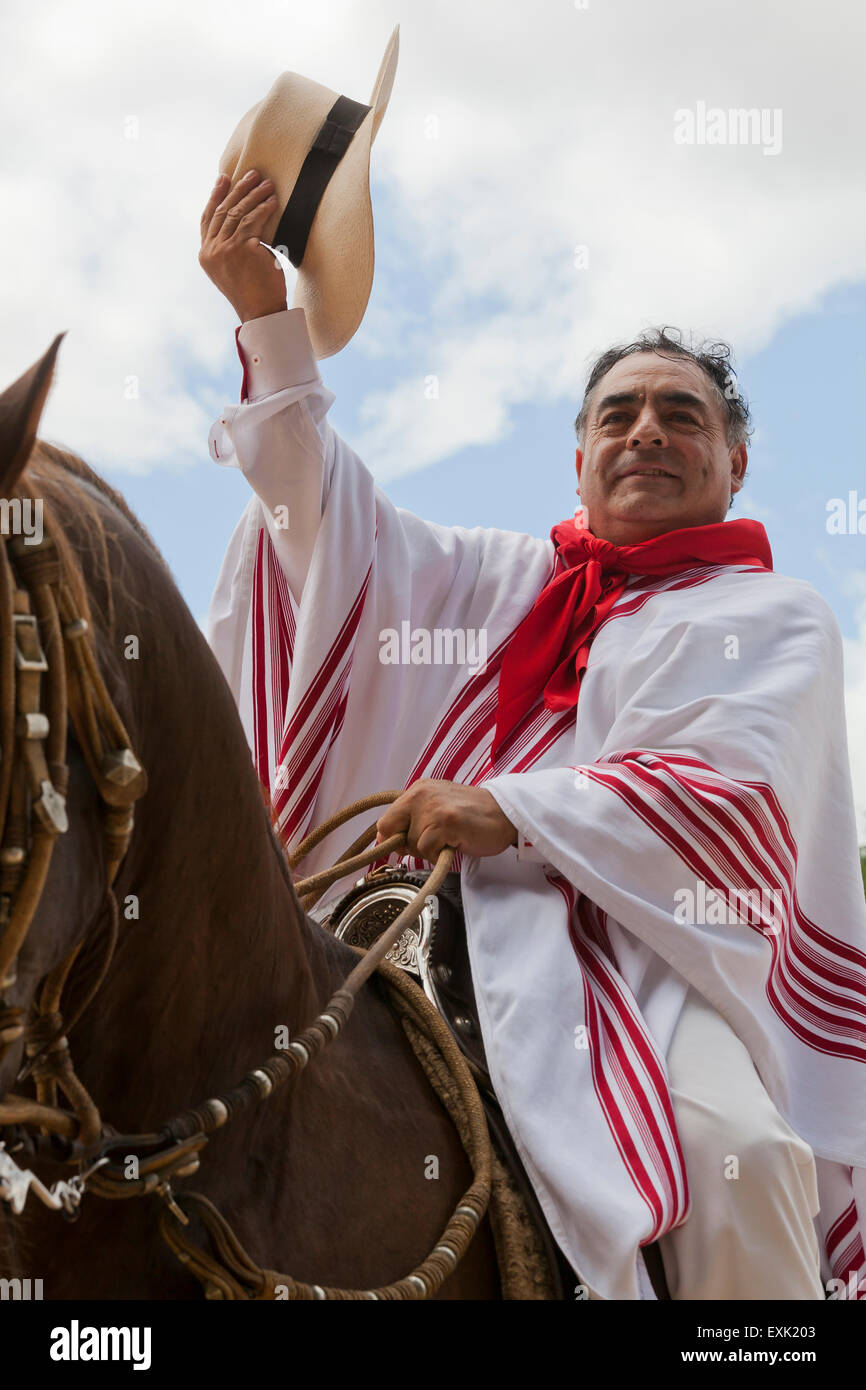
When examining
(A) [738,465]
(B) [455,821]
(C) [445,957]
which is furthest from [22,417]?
(A) [738,465]

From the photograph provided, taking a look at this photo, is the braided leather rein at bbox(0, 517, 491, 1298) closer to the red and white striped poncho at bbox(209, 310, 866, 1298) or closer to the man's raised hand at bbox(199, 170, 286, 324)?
the red and white striped poncho at bbox(209, 310, 866, 1298)

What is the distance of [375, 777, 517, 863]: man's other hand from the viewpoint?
220cm

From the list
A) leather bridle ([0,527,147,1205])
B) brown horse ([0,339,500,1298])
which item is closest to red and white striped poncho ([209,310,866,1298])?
brown horse ([0,339,500,1298])

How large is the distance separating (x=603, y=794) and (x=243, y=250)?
50.5 inches

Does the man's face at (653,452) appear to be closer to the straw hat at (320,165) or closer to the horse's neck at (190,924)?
the straw hat at (320,165)

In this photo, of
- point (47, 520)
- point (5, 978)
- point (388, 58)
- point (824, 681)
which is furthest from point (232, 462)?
point (5, 978)

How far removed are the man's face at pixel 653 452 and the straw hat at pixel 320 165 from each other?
916 millimetres

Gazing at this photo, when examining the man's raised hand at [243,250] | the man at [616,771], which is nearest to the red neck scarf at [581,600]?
the man at [616,771]

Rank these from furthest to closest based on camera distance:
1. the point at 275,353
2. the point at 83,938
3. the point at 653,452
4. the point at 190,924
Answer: the point at 653,452 → the point at 275,353 → the point at 190,924 → the point at 83,938

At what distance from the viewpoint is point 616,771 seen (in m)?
2.29

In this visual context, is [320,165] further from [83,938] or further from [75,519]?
[83,938]

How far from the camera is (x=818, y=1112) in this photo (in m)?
2.35
